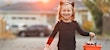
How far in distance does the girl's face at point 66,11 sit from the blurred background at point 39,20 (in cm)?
1415

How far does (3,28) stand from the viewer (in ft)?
120

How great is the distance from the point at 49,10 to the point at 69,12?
175ft

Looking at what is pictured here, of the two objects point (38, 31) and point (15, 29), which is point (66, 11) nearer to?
point (38, 31)

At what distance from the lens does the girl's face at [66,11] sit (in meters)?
8.45

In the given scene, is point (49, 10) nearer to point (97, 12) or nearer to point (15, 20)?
point (15, 20)

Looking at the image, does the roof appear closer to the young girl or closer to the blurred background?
the blurred background

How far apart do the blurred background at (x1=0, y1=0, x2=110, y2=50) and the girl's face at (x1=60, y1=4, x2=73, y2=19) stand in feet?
46.4

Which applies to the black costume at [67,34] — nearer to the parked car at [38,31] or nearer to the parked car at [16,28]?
the parked car at [38,31]

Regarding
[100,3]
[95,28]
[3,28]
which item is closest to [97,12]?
[95,28]

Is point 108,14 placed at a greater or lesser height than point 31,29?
greater

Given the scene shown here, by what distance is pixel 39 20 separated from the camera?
6059 cm

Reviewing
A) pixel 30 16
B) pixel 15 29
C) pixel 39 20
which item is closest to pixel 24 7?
pixel 30 16

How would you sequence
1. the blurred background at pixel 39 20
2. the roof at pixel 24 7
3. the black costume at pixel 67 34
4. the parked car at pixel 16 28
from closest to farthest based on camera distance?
the black costume at pixel 67 34 → the blurred background at pixel 39 20 → the parked car at pixel 16 28 → the roof at pixel 24 7

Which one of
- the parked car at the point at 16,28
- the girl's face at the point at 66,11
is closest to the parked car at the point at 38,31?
the parked car at the point at 16,28
